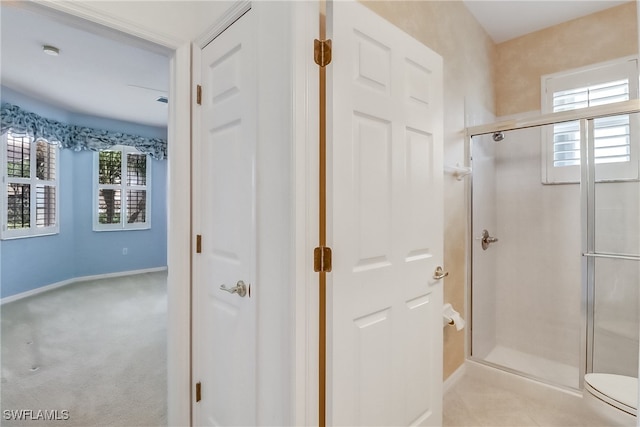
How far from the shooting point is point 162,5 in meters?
1.49

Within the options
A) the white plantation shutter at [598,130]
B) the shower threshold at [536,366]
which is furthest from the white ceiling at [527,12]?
the shower threshold at [536,366]

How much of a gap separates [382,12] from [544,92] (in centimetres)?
189

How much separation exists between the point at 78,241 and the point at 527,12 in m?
6.46

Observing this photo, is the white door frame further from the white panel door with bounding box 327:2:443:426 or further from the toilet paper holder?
the toilet paper holder

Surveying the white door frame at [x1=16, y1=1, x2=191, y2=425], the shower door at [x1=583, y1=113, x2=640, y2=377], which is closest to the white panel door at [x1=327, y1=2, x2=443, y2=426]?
the white door frame at [x1=16, y1=1, x2=191, y2=425]

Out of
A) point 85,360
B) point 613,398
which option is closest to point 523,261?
point 613,398

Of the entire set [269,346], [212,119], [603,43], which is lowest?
[269,346]

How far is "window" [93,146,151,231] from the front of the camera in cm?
539

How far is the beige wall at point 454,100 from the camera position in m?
2.11

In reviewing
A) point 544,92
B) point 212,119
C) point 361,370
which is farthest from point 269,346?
point 544,92

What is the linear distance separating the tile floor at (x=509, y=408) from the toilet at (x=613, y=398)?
1.13ft

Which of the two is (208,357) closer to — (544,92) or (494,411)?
(494,411)

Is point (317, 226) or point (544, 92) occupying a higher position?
point (544, 92)

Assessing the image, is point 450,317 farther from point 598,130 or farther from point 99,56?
point 99,56
